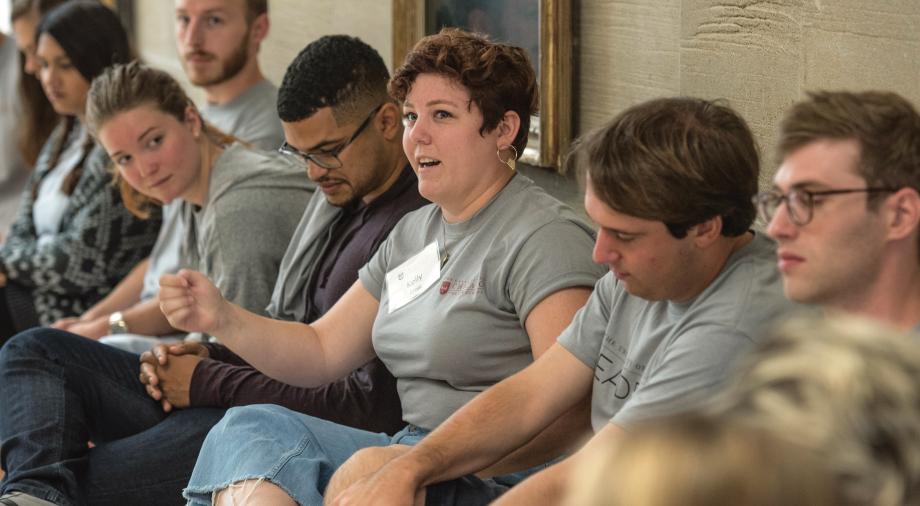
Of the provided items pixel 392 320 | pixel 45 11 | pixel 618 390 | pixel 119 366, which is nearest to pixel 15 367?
pixel 119 366

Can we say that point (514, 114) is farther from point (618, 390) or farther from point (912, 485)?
point (912, 485)

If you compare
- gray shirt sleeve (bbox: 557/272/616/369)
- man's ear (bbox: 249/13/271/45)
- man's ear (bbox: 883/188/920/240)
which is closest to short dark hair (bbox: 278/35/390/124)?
gray shirt sleeve (bbox: 557/272/616/369)

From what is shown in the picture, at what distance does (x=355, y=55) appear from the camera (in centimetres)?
284

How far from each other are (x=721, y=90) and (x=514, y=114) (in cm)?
45

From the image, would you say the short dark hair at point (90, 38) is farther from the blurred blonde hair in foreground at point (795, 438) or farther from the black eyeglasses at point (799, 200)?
the blurred blonde hair in foreground at point (795, 438)

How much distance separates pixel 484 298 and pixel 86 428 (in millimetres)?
1093

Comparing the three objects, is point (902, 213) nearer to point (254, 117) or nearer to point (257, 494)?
point (257, 494)

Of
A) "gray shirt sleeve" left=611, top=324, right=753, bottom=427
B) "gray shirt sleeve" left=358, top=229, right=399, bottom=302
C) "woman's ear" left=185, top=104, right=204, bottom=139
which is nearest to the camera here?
"gray shirt sleeve" left=611, top=324, right=753, bottom=427

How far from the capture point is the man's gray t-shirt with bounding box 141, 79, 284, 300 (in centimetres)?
361

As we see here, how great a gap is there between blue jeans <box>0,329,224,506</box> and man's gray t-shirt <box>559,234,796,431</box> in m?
1.04

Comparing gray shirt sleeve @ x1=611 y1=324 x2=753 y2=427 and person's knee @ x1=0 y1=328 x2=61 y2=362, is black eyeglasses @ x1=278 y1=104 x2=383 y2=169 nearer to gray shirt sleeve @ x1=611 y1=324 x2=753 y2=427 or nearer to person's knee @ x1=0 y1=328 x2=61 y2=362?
person's knee @ x1=0 y1=328 x2=61 y2=362

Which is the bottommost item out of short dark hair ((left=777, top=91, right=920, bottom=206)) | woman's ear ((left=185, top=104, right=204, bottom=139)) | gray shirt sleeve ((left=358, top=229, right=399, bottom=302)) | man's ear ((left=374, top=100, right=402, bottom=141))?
gray shirt sleeve ((left=358, top=229, right=399, bottom=302))

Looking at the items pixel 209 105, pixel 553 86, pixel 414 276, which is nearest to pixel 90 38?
pixel 209 105

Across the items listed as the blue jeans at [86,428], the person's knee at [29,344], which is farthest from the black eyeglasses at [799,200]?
the person's knee at [29,344]
